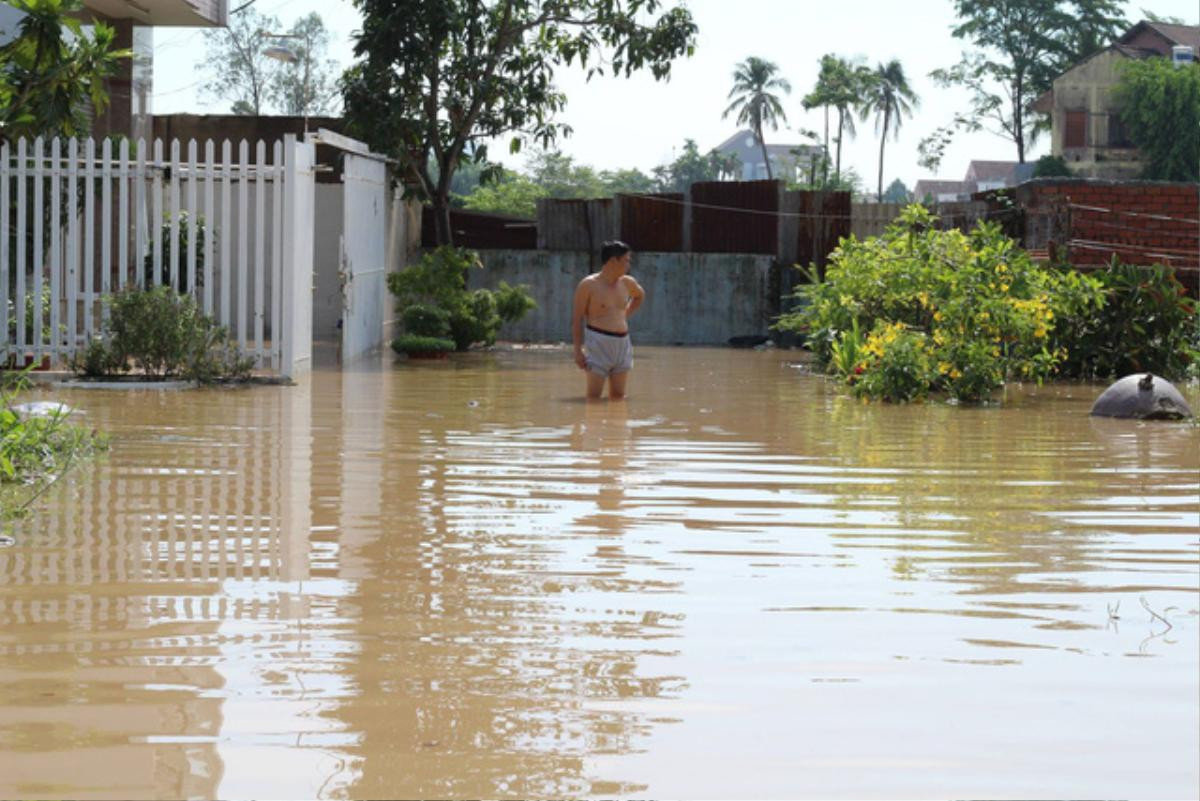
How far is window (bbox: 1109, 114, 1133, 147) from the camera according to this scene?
209 ft

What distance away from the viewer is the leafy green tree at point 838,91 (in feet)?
249

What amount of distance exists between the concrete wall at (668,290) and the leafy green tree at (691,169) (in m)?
75.4

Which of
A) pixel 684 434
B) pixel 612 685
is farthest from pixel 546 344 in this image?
pixel 612 685

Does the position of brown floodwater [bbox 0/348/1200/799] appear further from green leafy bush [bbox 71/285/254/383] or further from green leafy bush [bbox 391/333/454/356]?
green leafy bush [bbox 391/333/454/356]

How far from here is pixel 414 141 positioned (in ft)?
82.1

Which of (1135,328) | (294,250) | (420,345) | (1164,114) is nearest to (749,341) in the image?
(420,345)

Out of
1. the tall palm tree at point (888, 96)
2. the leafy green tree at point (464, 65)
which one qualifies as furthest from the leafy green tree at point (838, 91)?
the leafy green tree at point (464, 65)

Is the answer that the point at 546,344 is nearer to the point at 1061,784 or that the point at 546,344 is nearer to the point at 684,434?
the point at 684,434

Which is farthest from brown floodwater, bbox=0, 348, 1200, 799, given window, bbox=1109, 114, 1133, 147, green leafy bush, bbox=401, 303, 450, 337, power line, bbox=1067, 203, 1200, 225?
window, bbox=1109, 114, 1133, 147

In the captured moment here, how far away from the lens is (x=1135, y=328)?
1873cm

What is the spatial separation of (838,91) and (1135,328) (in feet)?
192

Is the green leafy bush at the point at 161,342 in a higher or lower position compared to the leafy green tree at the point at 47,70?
lower

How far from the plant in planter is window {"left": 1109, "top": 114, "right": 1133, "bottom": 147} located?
45716 mm

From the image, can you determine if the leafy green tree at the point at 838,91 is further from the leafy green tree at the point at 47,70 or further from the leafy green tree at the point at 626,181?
the leafy green tree at the point at 47,70
